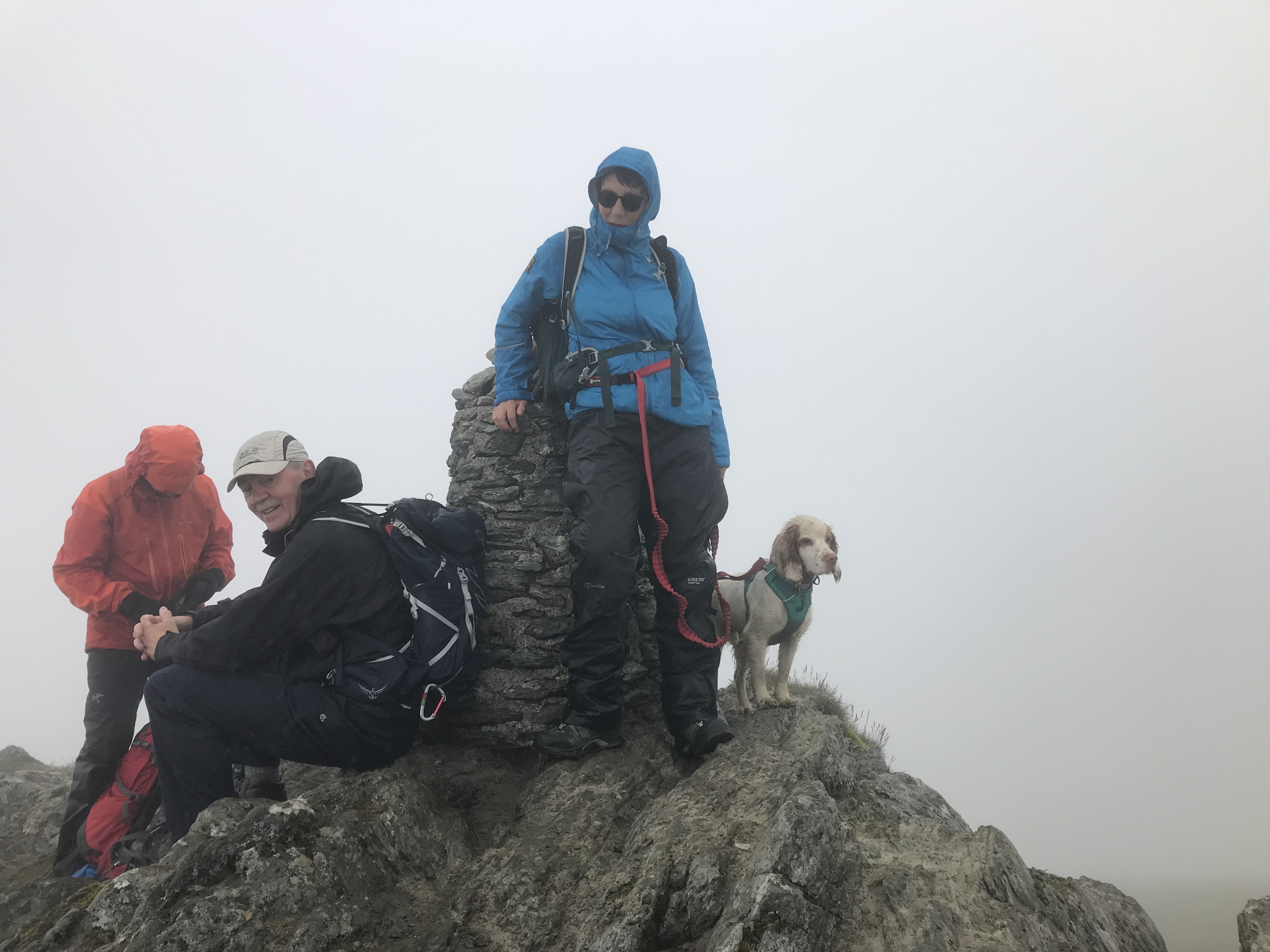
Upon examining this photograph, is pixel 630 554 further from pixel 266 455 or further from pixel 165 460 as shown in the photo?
pixel 165 460

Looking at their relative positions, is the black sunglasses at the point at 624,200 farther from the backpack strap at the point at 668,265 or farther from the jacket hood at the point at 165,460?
→ the jacket hood at the point at 165,460

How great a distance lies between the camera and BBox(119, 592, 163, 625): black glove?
5.96 meters

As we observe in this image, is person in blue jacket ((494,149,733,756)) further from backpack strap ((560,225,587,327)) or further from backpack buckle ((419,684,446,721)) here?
backpack buckle ((419,684,446,721))

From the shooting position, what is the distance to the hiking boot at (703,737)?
5492mm

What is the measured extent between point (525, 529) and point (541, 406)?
106 centimetres

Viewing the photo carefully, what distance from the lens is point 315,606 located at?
15.5 feet

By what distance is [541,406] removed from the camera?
6473 millimetres

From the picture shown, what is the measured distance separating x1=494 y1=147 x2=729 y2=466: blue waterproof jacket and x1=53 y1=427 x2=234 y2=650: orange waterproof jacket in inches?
108

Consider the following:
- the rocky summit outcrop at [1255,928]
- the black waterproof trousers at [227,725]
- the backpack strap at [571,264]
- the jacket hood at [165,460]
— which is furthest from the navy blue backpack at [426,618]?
the rocky summit outcrop at [1255,928]

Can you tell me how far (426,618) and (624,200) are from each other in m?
3.38

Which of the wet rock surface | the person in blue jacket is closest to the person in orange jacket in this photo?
the wet rock surface

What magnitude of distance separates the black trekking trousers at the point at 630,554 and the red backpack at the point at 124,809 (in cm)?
341

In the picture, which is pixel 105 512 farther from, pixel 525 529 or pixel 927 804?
pixel 927 804

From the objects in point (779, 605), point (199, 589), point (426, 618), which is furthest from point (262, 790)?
point (779, 605)
